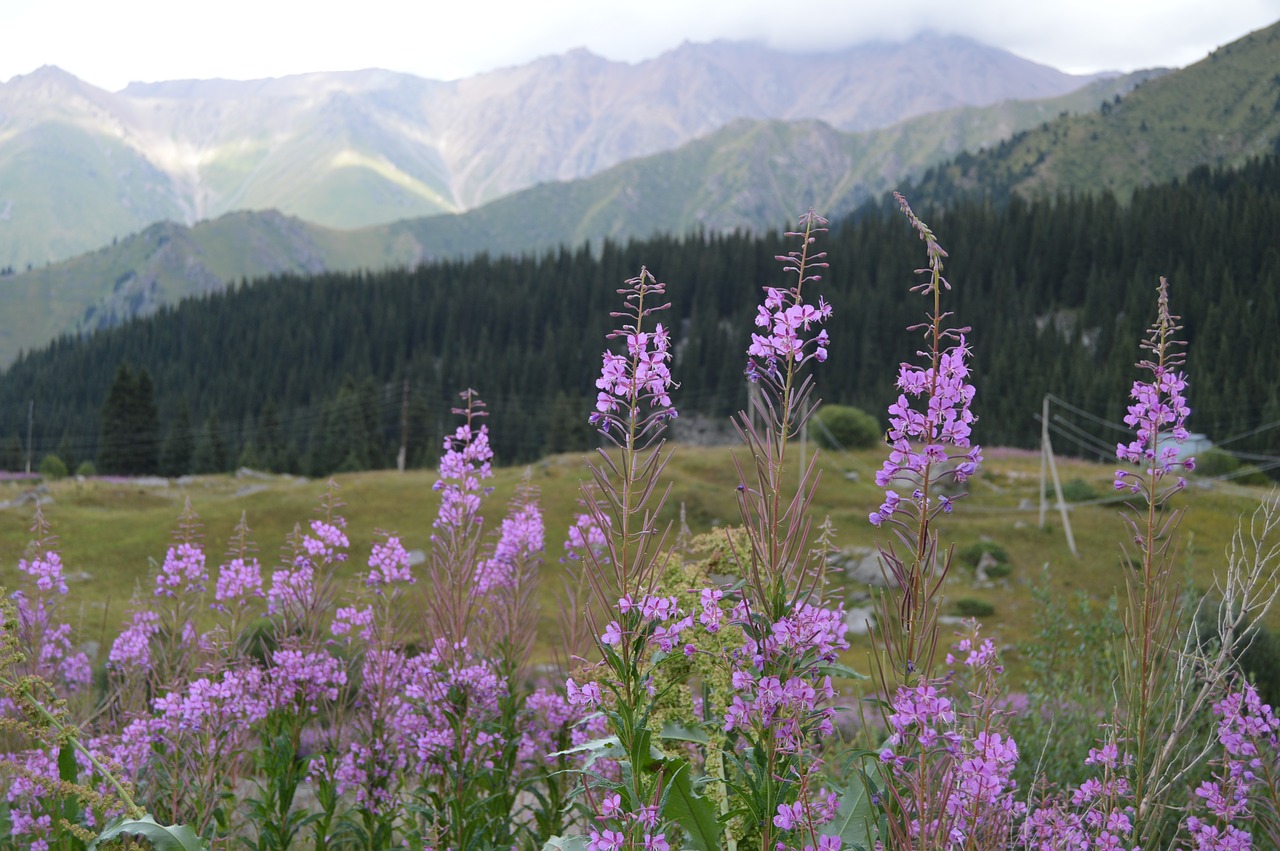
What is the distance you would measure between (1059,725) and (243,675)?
24.7 ft

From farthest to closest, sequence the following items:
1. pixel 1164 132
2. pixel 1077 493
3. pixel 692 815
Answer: pixel 1164 132 → pixel 1077 493 → pixel 692 815

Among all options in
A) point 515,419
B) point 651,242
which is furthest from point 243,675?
point 651,242

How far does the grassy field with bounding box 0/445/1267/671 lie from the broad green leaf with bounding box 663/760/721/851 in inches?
1106

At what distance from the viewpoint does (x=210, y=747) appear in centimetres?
638

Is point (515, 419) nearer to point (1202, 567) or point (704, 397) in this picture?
point (704, 397)

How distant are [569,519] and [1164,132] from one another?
179 meters

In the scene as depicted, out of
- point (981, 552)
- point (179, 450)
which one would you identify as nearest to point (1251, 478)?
point (981, 552)

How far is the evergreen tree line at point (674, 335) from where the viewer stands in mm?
90438

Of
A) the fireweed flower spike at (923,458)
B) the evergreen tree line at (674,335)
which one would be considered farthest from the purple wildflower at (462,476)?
the evergreen tree line at (674,335)

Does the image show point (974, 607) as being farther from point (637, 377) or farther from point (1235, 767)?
point (637, 377)

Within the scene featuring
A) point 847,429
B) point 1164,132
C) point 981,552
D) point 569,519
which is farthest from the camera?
point 1164,132

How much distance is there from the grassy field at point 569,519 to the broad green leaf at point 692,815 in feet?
92.1

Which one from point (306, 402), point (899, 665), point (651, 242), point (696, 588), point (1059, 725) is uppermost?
point (651, 242)

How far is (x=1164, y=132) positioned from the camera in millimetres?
180125
